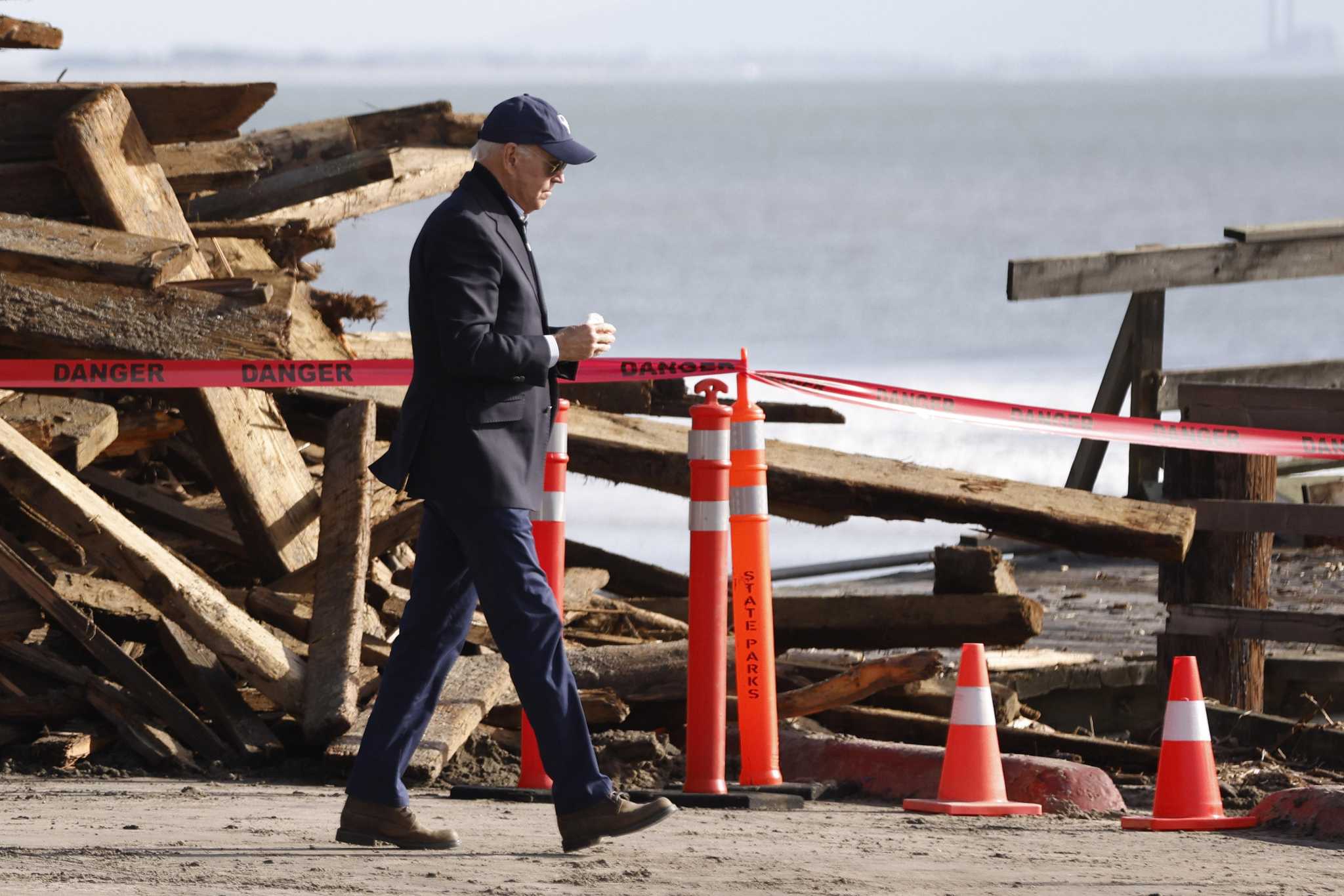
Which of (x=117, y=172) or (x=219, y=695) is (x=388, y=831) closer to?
(x=219, y=695)

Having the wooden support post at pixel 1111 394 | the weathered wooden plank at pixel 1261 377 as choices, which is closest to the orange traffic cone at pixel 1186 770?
the weathered wooden plank at pixel 1261 377

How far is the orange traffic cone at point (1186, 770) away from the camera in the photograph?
19.2 ft

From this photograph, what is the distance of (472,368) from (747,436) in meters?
1.40

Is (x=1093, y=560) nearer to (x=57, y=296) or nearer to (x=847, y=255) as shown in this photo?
(x=57, y=296)

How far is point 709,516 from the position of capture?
19.5 feet

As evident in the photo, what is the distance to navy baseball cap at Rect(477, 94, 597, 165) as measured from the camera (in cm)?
504

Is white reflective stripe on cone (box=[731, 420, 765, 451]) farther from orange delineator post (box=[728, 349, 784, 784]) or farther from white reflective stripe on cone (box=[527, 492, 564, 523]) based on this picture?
white reflective stripe on cone (box=[527, 492, 564, 523])

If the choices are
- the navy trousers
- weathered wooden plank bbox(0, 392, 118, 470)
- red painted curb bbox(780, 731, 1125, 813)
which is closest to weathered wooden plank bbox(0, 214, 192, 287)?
weathered wooden plank bbox(0, 392, 118, 470)

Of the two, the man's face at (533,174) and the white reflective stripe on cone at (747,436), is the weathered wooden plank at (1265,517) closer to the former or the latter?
the white reflective stripe on cone at (747,436)

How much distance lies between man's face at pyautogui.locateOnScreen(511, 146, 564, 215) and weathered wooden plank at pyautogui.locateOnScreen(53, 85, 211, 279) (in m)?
3.13

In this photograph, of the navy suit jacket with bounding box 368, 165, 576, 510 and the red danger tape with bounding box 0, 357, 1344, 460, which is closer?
the navy suit jacket with bounding box 368, 165, 576, 510

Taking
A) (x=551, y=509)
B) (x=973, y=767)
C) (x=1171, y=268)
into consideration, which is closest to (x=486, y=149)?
(x=551, y=509)

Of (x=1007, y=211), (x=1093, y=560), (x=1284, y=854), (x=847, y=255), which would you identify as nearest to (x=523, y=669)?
(x=1284, y=854)

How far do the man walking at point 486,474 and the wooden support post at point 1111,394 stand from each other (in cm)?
555
